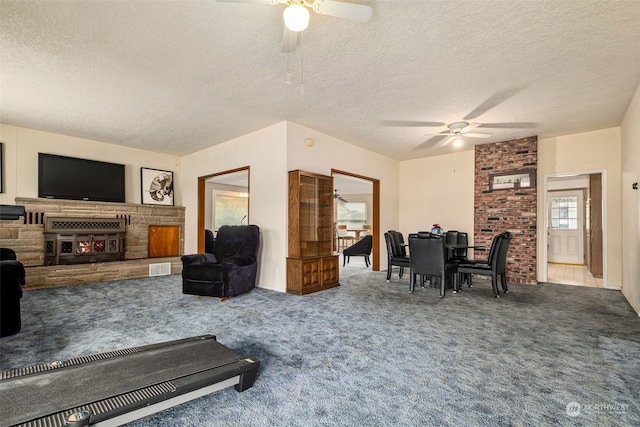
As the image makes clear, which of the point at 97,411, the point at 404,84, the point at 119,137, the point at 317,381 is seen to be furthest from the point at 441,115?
the point at 119,137

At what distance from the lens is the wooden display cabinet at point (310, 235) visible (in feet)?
14.7

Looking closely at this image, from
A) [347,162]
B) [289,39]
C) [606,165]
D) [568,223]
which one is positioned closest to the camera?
[289,39]

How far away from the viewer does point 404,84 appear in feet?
11.2

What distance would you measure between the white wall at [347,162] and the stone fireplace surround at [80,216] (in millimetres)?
3518

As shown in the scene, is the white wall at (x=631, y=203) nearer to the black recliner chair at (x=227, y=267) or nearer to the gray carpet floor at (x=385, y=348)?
the gray carpet floor at (x=385, y=348)

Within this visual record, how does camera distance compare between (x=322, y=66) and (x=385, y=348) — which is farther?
(x=322, y=66)

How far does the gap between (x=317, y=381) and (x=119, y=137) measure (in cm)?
572

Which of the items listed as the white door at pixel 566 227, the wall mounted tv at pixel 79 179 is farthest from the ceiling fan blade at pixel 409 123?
the white door at pixel 566 227

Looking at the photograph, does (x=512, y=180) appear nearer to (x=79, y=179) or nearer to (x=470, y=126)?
(x=470, y=126)

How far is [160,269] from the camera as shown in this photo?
6.14 metres

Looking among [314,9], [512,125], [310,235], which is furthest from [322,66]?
[512,125]

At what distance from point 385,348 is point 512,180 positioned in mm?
4826

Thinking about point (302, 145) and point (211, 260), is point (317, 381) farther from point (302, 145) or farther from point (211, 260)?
point (302, 145)

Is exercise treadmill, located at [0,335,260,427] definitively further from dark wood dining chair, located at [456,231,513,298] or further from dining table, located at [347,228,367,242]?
dining table, located at [347,228,367,242]
